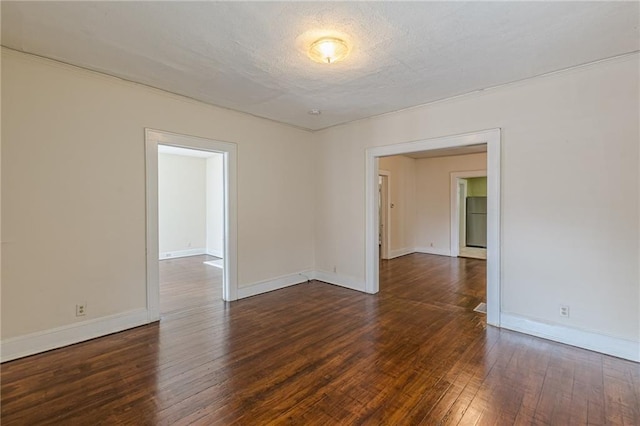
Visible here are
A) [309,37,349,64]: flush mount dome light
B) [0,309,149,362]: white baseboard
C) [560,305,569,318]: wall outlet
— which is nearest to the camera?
[309,37,349,64]: flush mount dome light

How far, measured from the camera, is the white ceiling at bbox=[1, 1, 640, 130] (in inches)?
82.9

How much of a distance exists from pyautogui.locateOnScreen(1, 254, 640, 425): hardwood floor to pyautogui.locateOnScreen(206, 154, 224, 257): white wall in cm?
446

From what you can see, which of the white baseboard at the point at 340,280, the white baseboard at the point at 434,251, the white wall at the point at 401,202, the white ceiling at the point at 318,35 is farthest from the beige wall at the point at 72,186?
the white baseboard at the point at 434,251

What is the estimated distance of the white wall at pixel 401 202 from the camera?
305 inches

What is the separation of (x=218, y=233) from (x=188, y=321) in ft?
15.4

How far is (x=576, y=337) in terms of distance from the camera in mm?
2982

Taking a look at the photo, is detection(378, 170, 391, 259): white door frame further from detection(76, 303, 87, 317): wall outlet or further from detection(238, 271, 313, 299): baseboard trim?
detection(76, 303, 87, 317): wall outlet

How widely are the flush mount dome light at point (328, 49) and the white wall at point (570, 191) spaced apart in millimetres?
1943

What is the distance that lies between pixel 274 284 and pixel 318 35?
145 inches

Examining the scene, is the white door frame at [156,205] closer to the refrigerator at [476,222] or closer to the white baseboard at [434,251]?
the white baseboard at [434,251]

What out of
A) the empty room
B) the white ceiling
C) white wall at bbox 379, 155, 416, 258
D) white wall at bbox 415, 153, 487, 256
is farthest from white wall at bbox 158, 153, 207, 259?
white wall at bbox 415, 153, 487, 256

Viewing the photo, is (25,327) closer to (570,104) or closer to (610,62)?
(570,104)

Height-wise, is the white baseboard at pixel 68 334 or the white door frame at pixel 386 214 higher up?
the white door frame at pixel 386 214

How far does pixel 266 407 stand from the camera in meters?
2.08
